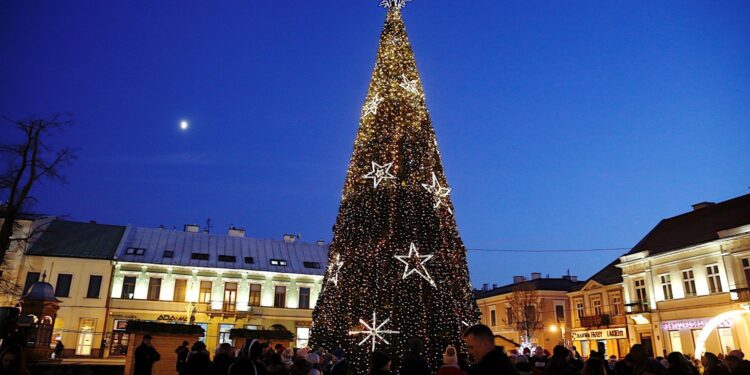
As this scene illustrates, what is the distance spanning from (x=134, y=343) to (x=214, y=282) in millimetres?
23882

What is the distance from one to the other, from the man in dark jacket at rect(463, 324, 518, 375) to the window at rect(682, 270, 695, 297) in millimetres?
32728

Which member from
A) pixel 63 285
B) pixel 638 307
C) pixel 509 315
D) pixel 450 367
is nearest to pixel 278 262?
pixel 63 285

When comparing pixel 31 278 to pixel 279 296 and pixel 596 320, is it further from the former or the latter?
pixel 596 320

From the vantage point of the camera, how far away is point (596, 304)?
42.4 meters

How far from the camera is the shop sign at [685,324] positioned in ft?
95.1

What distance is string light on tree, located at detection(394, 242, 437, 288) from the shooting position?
13.0 m

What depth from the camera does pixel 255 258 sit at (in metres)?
43.1

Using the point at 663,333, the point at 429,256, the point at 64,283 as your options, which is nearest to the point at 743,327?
the point at 663,333

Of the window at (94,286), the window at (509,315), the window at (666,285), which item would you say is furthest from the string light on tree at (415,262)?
the window at (509,315)

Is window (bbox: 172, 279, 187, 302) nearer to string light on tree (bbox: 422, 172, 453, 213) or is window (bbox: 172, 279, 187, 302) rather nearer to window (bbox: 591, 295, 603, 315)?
string light on tree (bbox: 422, 172, 453, 213)

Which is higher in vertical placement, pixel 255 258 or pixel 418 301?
pixel 255 258

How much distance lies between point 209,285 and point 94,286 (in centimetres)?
800

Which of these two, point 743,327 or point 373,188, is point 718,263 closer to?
point 743,327

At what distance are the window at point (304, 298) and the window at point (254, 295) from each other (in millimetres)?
3458
